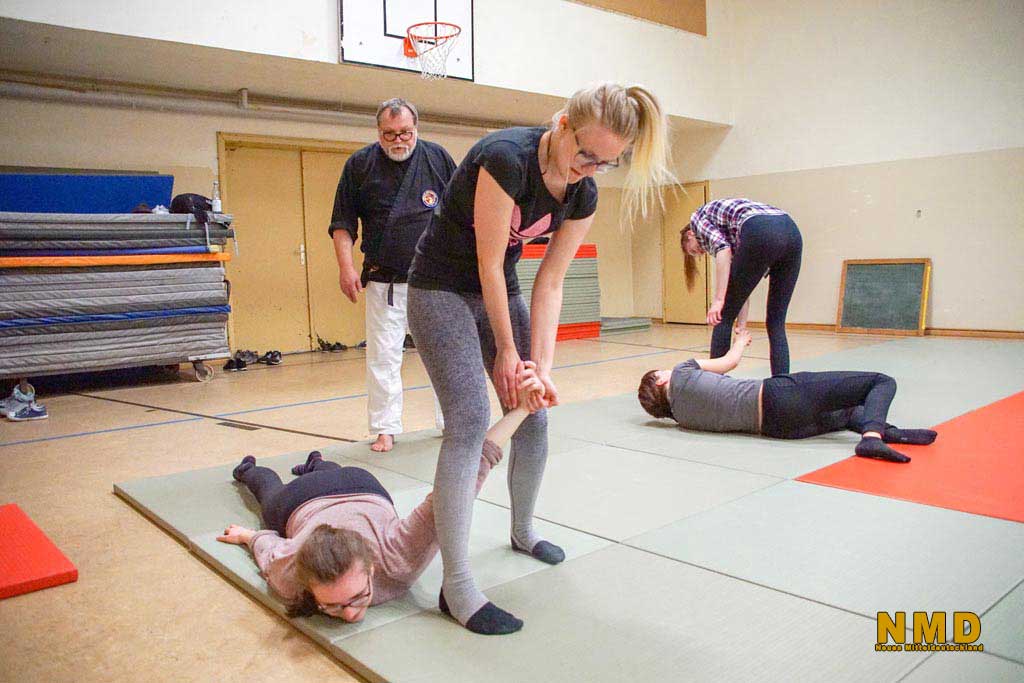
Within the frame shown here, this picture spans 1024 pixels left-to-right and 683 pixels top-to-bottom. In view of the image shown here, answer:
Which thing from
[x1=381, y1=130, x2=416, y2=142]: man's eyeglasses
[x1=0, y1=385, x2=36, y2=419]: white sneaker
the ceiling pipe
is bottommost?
[x1=0, y1=385, x2=36, y2=419]: white sneaker

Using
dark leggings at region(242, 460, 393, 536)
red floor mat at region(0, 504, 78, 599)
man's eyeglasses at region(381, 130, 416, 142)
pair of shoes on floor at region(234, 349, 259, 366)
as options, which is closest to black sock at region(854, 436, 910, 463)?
dark leggings at region(242, 460, 393, 536)

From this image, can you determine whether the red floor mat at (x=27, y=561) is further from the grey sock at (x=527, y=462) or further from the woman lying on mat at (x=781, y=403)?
the woman lying on mat at (x=781, y=403)

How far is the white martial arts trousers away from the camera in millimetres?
3424

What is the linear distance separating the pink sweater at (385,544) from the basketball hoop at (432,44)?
510 cm

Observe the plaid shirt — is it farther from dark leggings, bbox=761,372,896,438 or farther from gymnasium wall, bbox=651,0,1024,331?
gymnasium wall, bbox=651,0,1024,331

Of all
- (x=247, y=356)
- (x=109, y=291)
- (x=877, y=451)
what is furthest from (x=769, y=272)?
(x=247, y=356)

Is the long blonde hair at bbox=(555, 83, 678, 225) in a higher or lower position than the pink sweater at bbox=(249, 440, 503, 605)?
higher

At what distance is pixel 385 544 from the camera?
1.86 m

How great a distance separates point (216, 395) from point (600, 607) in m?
4.18

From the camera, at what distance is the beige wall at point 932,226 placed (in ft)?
23.7

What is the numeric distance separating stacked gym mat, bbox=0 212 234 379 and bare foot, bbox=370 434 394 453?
2946mm

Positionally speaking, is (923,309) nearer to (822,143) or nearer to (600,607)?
(822,143)

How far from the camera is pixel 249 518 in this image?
256cm

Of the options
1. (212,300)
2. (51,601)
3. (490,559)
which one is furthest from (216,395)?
(490,559)
